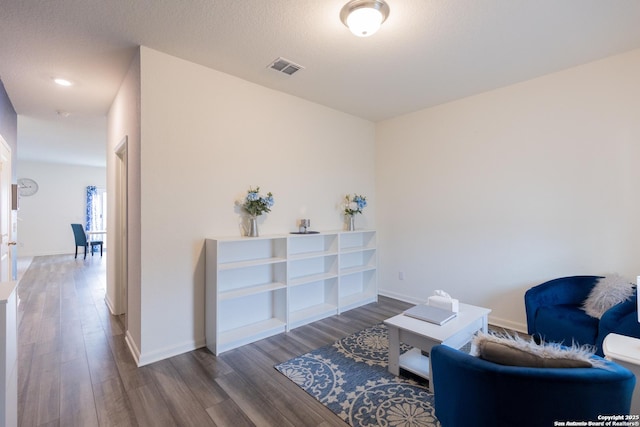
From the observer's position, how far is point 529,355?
3.71 feet

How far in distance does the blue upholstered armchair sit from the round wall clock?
11.4m

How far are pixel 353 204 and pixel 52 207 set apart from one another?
925cm

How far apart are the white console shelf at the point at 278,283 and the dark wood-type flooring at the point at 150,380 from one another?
0.63 feet

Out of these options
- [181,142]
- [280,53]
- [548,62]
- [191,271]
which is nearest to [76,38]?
[181,142]

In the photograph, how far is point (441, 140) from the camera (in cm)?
388

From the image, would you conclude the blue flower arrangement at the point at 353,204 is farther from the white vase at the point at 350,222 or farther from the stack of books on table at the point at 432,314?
the stack of books on table at the point at 432,314

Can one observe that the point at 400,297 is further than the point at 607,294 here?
Yes

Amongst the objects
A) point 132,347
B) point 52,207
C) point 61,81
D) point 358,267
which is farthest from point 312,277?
point 52,207

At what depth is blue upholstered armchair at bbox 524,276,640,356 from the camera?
2.09 m

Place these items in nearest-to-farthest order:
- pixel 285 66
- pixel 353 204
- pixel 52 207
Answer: pixel 285 66 < pixel 353 204 < pixel 52 207

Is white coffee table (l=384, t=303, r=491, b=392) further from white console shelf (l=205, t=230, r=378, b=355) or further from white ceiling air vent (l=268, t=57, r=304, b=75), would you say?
white ceiling air vent (l=268, t=57, r=304, b=75)

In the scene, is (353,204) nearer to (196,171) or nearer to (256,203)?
(256,203)

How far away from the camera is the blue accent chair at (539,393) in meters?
1.01

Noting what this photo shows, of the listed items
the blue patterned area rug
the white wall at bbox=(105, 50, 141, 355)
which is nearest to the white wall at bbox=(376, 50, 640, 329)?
the blue patterned area rug
